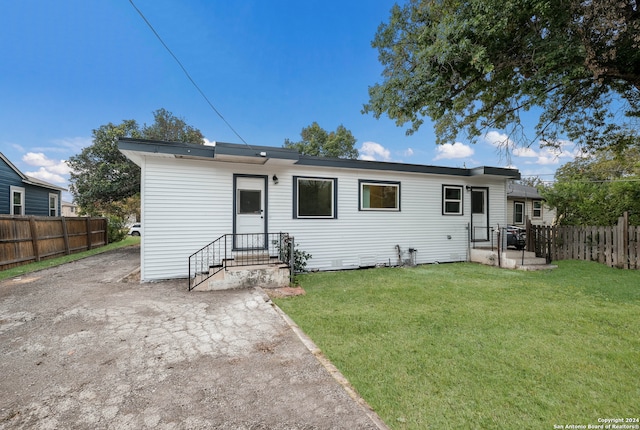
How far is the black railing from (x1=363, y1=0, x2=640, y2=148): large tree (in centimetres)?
419

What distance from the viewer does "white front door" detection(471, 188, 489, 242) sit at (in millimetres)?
9555

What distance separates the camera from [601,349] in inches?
116

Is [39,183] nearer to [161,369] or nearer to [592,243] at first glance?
[161,369]

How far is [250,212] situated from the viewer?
712cm

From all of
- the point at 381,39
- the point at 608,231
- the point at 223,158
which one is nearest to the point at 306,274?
the point at 223,158

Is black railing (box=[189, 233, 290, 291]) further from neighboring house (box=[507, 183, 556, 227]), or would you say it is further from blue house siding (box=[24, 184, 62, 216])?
neighboring house (box=[507, 183, 556, 227])

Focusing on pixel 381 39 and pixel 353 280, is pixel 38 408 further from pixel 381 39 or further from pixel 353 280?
pixel 381 39

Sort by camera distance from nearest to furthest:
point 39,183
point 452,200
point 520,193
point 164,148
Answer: point 164,148
point 452,200
point 39,183
point 520,193

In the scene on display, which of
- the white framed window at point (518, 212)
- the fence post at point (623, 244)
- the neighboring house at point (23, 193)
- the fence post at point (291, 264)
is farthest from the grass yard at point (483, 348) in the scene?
the neighboring house at point (23, 193)

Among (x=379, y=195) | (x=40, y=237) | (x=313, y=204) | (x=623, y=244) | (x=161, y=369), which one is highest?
(x=379, y=195)

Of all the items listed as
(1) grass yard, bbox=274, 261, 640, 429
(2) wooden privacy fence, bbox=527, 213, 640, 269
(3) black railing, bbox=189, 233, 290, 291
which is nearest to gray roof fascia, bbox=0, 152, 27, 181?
(3) black railing, bbox=189, 233, 290, 291

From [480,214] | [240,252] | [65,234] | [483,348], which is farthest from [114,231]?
[483,348]

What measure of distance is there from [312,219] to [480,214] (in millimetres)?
6138

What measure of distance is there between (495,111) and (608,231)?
448 cm
